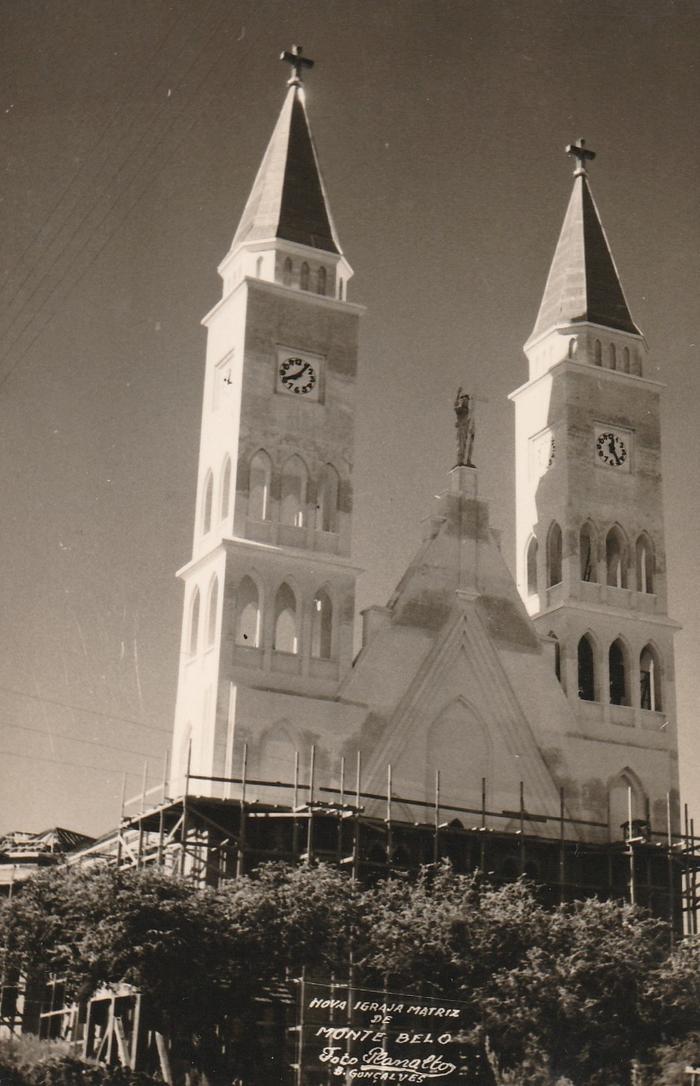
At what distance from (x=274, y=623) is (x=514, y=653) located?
9850mm

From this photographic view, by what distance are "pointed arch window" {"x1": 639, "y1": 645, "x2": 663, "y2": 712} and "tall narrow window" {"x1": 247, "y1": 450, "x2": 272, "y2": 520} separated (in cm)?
1676

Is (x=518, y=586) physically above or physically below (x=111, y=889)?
above

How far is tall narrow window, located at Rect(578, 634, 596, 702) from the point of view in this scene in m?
62.6

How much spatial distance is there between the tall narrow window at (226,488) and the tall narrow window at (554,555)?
46.6 feet

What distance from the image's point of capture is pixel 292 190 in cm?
6488

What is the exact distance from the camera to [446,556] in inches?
2384

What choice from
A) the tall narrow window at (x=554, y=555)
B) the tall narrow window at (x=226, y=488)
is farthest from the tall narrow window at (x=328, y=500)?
the tall narrow window at (x=554, y=555)

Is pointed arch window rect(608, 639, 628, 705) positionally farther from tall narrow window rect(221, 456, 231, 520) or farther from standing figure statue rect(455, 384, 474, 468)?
tall narrow window rect(221, 456, 231, 520)

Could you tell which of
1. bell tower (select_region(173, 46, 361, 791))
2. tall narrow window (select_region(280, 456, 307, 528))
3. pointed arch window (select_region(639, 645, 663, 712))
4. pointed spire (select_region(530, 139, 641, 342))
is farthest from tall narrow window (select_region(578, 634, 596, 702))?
pointed spire (select_region(530, 139, 641, 342))

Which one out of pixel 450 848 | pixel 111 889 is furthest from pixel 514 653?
pixel 111 889

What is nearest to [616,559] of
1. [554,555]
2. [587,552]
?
[587,552]

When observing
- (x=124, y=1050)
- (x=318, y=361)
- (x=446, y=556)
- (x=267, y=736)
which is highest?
(x=318, y=361)

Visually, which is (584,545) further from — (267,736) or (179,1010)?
(179,1010)

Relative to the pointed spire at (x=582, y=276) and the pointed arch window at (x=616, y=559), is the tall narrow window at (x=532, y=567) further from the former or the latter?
the pointed spire at (x=582, y=276)
